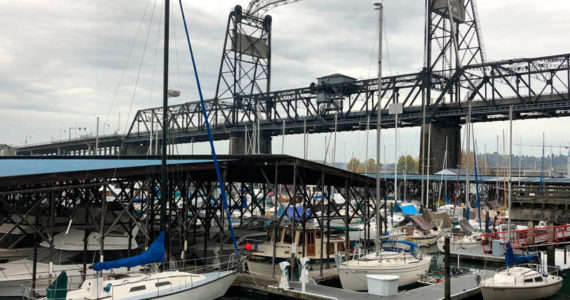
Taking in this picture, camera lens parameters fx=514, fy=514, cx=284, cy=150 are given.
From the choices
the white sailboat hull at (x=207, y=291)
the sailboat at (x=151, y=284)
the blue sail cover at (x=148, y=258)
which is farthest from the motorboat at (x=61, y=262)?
the white sailboat hull at (x=207, y=291)

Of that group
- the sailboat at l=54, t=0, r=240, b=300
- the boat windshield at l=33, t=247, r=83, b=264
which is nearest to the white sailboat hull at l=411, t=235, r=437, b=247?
the sailboat at l=54, t=0, r=240, b=300

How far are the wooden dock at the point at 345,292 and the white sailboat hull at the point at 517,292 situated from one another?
3.18 ft

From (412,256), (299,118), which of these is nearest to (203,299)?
(412,256)

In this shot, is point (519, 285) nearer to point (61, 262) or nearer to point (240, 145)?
point (61, 262)

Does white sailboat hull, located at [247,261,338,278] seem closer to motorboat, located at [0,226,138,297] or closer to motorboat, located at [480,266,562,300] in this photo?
motorboat, located at [0,226,138,297]

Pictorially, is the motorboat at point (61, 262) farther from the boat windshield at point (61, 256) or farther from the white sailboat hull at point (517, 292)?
the white sailboat hull at point (517, 292)

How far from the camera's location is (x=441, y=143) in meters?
92.1

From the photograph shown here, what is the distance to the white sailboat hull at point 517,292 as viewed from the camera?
25562 mm

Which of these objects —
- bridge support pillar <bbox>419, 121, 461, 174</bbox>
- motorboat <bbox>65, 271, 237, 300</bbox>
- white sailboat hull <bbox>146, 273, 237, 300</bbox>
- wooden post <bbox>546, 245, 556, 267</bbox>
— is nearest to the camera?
motorboat <bbox>65, 271, 237, 300</bbox>

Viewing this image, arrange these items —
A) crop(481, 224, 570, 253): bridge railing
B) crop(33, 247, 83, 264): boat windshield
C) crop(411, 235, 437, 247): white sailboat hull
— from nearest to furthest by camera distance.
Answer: crop(33, 247, 83, 264): boat windshield → crop(481, 224, 570, 253): bridge railing → crop(411, 235, 437, 247): white sailboat hull

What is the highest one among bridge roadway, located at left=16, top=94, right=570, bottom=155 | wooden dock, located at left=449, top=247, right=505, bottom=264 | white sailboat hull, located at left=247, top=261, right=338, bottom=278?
bridge roadway, located at left=16, top=94, right=570, bottom=155

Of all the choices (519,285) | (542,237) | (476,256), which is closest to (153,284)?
(519,285)

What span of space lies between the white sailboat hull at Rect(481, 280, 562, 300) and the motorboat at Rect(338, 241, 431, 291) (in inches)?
163

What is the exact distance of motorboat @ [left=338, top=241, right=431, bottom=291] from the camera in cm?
2680
